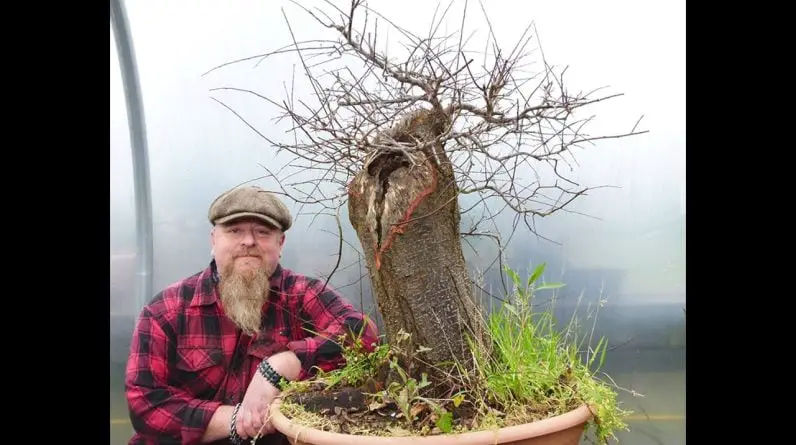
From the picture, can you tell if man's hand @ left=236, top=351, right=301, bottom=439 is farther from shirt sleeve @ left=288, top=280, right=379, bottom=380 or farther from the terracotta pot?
the terracotta pot

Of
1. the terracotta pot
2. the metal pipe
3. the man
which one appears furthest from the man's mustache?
the terracotta pot

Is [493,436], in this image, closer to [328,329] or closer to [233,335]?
[328,329]

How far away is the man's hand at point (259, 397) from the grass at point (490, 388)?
0.34ft

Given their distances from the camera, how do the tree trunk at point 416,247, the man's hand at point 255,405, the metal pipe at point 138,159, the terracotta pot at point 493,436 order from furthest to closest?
the metal pipe at point 138,159, the man's hand at point 255,405, the tree trunk at point 416,247, the terracotta pot at point 493,436

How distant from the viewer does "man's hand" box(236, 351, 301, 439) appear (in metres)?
1.81

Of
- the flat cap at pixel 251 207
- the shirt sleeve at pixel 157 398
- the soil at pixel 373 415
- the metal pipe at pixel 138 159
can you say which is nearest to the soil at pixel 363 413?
the soil at pixel 373 415

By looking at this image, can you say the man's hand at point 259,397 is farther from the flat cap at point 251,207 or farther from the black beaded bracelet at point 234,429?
the flat cap at point 251,207

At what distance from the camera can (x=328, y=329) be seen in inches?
73.3

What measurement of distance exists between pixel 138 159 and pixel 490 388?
1185 mm

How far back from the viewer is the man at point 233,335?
1832 millimetres

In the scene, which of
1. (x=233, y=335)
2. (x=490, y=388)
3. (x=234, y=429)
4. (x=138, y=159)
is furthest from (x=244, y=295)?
(x=490, y=388)
